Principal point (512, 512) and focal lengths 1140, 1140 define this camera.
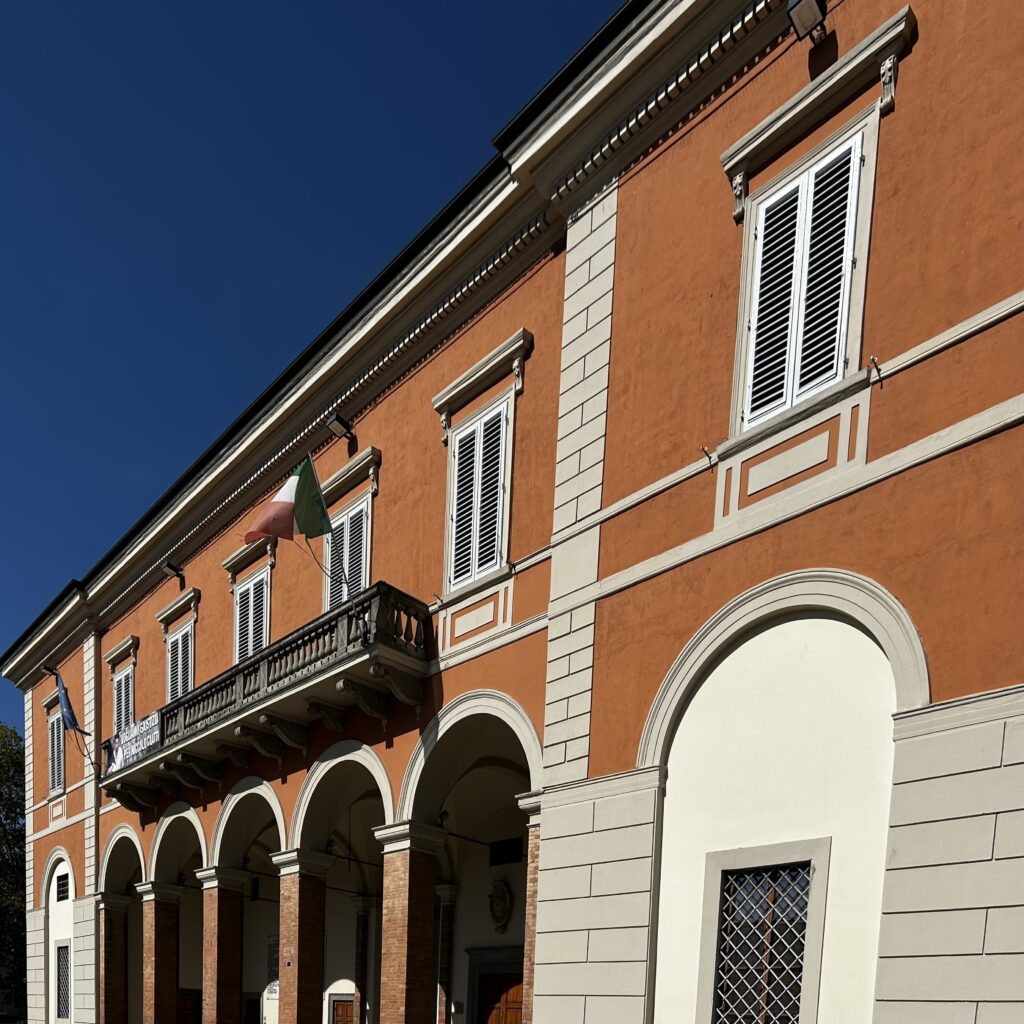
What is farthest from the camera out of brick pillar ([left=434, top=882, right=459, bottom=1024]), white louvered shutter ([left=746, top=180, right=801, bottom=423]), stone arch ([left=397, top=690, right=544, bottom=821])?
brick pillar ([left=434, top=882, right=459, bottom=1024])

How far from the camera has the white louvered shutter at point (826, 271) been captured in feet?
29.6

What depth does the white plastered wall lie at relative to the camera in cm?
782

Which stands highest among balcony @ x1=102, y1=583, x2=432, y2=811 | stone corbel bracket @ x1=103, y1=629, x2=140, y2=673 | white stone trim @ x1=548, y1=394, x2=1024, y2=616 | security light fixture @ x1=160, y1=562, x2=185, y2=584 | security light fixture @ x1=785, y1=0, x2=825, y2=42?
security light fixture @ x1=160, y1=562, x2=185, y2=584

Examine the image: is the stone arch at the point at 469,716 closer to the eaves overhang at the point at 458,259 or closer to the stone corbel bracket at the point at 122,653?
the eaves overhang at the point at 458,259

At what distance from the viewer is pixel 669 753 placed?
9852mm

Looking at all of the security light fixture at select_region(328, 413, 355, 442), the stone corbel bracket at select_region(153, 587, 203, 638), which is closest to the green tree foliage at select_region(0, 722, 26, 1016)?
the stone corbel bracket at select_region(153, 587, 203, 638)

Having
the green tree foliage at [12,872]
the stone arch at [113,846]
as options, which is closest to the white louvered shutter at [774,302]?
the stone arch at [113,846]

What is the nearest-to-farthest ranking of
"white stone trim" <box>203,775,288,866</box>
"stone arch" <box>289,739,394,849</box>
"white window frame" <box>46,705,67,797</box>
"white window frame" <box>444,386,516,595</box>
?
"white window frame" <box>444,386,516,595</box>, "stone arch" <box>289,739,394,849</box>, "white stone trim" <box>203,775,288,866</box>, "white window frame" <box>46,705,67,797</box>

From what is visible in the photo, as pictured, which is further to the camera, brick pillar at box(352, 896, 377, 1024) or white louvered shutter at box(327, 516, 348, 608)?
brick pillar at box(352, 896, 377, 1024)

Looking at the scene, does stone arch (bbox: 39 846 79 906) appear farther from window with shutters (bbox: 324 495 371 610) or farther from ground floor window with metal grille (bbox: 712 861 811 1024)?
ground floor window with metal grille (bbox: 712 861 811 1024)

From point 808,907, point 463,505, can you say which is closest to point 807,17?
point 463,505

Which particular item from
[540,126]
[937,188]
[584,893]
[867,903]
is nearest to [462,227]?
[540,126]

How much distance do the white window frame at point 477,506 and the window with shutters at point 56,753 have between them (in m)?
18.2

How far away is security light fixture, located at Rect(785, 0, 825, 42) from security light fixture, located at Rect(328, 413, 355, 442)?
9040 millimetres
